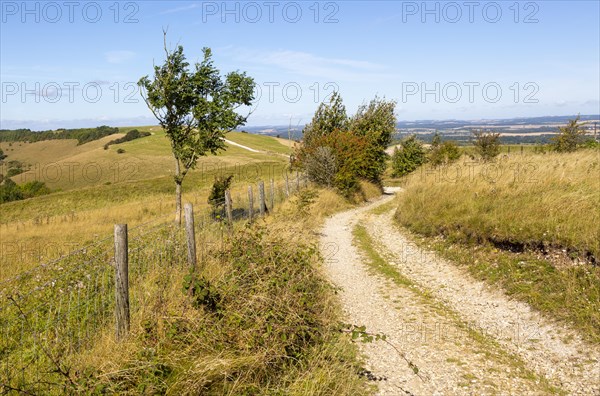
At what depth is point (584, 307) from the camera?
638cm

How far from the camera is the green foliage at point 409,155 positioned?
47.4 metres

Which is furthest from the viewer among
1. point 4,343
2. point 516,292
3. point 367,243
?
point 367,243

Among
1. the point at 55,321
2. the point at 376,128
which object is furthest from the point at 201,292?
the point at 376,128

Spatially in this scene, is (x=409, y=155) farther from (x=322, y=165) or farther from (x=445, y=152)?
(x=322, y=165)

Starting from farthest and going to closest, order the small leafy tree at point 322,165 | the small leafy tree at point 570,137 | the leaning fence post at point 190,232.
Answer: the small leafy tree at point 570,137 → the small leafy tree at point 322,165 → the leaning fence post at point 190,232

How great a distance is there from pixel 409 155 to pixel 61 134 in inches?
4833

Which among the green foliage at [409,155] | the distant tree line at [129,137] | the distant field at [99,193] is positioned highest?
the distant tree line at [129,137]

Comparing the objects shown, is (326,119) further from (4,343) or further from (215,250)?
(4,343)

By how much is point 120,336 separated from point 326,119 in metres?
27.8

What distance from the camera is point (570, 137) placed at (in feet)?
102

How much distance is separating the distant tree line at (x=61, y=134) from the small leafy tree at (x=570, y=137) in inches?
4353

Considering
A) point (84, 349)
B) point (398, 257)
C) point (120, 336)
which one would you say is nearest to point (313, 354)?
point (120, 336)

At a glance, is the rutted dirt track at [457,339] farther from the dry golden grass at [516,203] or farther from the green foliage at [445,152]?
the green foliage at [445,152]

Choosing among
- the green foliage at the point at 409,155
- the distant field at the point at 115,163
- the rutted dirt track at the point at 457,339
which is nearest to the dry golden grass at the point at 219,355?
the rutted dirt track at the point at 457,339
